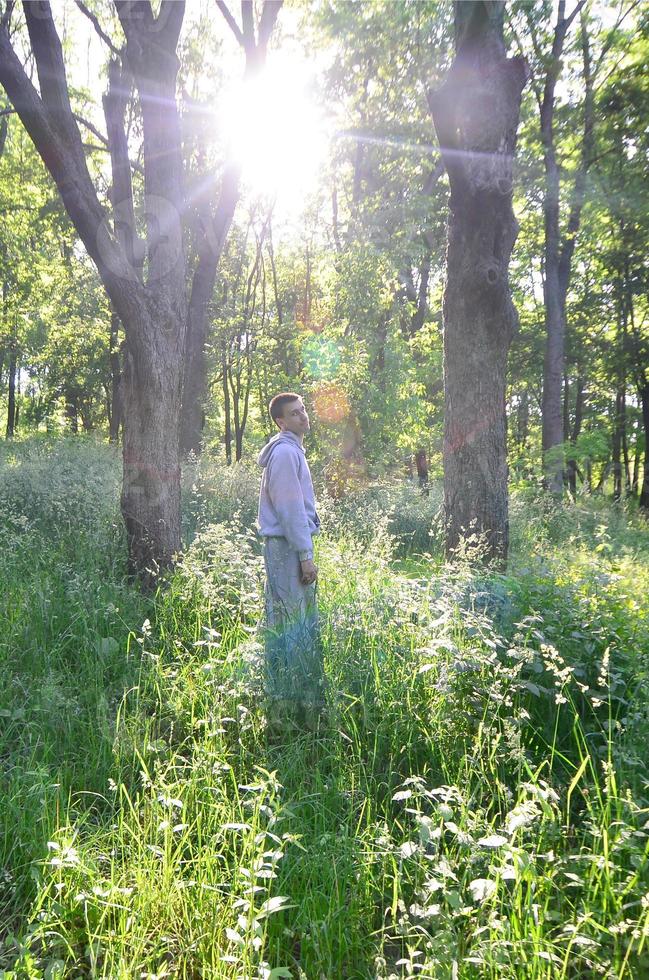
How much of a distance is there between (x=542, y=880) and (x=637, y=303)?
81.7ft

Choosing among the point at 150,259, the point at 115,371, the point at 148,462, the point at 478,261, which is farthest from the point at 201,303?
the point at 115,371

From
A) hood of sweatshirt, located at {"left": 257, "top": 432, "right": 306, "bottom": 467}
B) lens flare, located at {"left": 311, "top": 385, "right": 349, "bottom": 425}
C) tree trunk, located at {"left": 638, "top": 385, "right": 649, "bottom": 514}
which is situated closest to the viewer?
hood of sweatshirt, located at {"left": 257, "top": 432, "right": 306, "bottom": 467}

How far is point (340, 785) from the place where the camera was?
3.07m

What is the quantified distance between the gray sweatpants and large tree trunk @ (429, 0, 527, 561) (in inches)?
87.2

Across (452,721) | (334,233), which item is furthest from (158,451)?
(334,233)

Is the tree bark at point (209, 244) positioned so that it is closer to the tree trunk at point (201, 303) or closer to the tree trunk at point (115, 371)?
the tree trunk at point (201, 303)

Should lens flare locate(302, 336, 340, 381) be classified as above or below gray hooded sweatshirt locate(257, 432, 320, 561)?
above

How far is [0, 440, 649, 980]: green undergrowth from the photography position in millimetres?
2168

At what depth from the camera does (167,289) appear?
652 centimetres

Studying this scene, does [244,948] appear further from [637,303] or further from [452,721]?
[637,303]

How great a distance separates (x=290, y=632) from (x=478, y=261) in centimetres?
438

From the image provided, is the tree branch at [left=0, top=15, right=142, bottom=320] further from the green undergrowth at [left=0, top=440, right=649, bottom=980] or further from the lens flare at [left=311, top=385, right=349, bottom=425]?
the lens flare at [left=311, top=385, right=349, bottom=425]

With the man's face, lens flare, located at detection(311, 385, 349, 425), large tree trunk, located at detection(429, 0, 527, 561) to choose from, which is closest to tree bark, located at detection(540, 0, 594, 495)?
lens flare, located at detection(311, 385, 349, 425)

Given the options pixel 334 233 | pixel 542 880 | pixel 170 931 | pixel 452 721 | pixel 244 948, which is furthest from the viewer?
pixel 334 233
